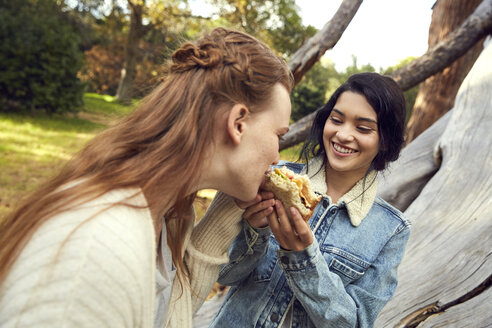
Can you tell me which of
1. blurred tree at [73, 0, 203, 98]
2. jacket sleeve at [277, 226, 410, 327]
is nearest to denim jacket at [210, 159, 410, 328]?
jacket sleeve at [277, 226, 410, 327]

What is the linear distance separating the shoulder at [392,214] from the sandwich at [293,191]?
12.6 inches

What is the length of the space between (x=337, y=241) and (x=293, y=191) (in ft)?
1.22

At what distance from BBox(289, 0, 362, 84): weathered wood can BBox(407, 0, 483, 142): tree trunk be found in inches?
57.4

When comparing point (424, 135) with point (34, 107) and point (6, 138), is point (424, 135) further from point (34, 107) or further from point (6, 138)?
point (34, 107)

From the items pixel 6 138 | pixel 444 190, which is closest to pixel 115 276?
pixel 444 190

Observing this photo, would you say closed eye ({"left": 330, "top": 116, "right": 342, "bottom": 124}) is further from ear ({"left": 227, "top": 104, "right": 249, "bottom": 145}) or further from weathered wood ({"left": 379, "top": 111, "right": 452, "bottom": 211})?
weathered wood ({"left": 379, "top": 111, "right": 452, "bottom": 211})

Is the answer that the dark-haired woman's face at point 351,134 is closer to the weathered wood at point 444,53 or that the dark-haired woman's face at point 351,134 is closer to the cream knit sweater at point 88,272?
the cream knit sweater at point 88,272

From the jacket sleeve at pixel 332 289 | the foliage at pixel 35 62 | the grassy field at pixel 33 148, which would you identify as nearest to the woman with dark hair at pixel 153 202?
the jacket sleeve at pixel 332 289

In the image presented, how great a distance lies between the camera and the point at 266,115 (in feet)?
4.87

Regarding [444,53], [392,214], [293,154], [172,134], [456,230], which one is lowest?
[293,154]

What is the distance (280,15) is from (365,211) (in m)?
24.0

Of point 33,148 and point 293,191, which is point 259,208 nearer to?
point 293,191

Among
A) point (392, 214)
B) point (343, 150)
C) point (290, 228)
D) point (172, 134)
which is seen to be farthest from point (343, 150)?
point (172, 134)

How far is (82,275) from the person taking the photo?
3.20 ft
